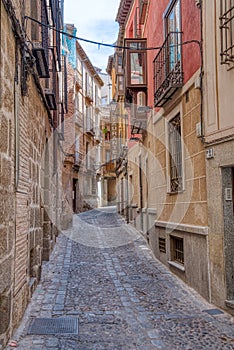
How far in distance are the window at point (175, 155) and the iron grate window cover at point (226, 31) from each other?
102 inches

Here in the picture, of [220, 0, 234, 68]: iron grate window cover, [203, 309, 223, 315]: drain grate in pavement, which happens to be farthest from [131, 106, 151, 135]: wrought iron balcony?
[203, 309, 223, 315]: drain grate in pavement

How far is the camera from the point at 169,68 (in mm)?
8445

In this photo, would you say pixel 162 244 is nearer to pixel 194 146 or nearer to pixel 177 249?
pixel 177 249

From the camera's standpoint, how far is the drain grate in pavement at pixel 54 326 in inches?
182

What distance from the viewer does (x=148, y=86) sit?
1168 centimetres

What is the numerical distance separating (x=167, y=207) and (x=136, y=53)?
5.51 meters

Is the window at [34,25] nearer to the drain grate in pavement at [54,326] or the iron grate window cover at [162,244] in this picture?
the drain grate in pavement at [54,326]

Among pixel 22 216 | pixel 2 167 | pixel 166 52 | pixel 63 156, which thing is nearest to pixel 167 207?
pixel 166 52

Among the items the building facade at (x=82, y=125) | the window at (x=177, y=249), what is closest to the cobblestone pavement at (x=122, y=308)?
the window at (x=177, y=249)

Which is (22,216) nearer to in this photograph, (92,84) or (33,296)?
(33,296)

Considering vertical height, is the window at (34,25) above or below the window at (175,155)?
above

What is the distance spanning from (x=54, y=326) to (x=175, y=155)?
15.0 ft

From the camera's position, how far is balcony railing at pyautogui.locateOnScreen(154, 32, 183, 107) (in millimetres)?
7591

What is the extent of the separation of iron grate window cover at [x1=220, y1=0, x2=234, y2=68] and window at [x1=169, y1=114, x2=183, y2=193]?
2.58m
